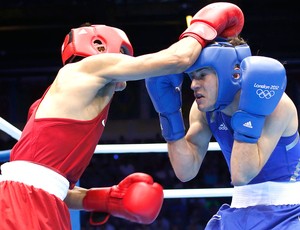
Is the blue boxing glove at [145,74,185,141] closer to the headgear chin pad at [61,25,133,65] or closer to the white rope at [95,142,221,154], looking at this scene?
the headgear chin pad at [61,25,133,65]

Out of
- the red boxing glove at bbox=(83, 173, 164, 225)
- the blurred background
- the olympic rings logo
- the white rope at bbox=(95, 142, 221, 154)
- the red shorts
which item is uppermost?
the olympic rings logo

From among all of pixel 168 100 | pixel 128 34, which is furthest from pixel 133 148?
pixel 128 34

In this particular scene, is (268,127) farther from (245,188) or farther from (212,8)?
(212,8)

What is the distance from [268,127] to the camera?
79.3 inches

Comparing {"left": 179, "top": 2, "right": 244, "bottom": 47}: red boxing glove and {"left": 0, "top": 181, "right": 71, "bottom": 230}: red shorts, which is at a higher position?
{"left": 179, "top": 2, "right": 244, "bottom": 47}: red boxing glove

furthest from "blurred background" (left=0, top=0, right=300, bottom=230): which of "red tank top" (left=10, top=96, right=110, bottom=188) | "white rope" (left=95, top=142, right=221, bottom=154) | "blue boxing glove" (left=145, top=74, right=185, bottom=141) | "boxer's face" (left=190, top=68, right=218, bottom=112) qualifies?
"red tank top" (left=10, top=96, right=110, bottom=188)

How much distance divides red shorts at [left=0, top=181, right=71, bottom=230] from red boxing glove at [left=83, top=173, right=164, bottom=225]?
0.62ft

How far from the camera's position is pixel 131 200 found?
2.01m

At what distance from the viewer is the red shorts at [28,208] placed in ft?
6.09

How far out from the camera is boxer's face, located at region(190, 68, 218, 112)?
2117 millimetres

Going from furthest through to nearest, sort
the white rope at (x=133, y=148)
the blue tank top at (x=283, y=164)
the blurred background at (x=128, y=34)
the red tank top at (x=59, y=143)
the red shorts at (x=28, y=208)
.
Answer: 1. the blurred background at (x=128, y=34)
2. the white rope at (x=133, y=148)
3. the blue tank top at (x=283, y=164)
4. the red tank top at (x=59, y=143)
5. the red shorts at (x=28, y=208)

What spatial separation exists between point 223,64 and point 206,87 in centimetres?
10

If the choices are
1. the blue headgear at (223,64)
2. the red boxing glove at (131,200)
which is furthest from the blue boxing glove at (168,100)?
the red boxing glove at (131,200)

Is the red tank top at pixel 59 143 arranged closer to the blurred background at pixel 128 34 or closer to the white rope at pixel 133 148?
the white rope at pixel 133 148
